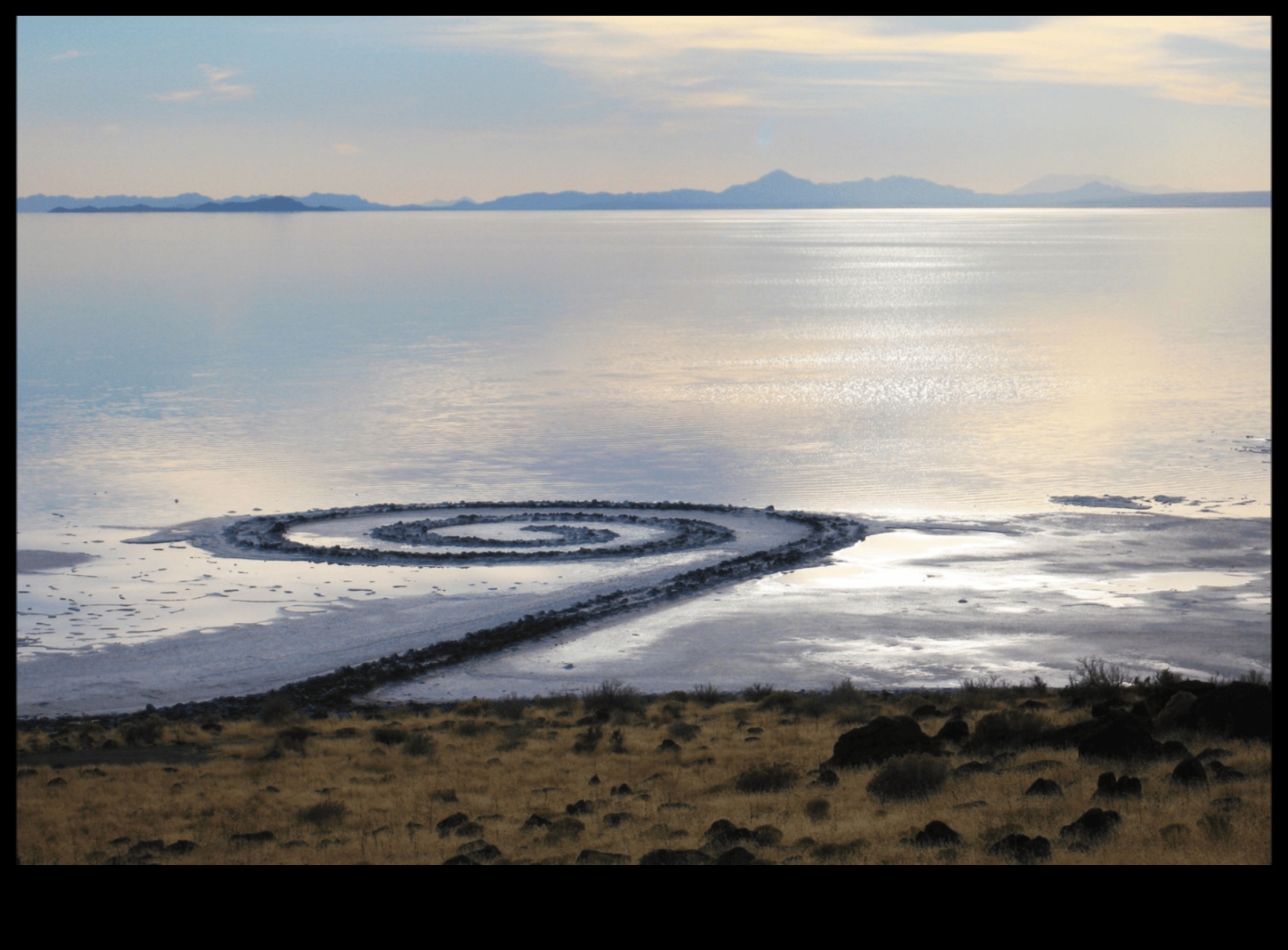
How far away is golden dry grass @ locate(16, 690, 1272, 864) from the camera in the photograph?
49.1ft

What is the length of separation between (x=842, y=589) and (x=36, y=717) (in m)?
15.8

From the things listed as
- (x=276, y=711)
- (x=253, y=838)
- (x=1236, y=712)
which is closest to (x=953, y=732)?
(x=1236, y=712)

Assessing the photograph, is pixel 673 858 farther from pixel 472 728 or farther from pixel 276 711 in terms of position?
pixel 276 711

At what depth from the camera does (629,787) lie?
1850 centimetres

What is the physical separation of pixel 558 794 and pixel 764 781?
8.13ft

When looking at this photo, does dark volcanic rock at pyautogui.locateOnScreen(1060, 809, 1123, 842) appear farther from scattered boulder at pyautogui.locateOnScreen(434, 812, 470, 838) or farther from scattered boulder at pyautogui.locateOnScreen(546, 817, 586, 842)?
scattered boulder at pyautogui.locateOnScreen(434, 812, 470, 838)

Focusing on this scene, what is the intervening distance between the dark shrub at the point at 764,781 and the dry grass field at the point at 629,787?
3 centimetres

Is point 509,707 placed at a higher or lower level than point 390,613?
lower

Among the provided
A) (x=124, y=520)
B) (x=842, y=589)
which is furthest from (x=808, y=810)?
(x=124, y=520)

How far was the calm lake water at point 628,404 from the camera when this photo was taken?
44.0 meters

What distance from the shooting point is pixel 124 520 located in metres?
38.7

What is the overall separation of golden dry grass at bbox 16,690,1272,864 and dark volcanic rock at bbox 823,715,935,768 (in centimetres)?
42

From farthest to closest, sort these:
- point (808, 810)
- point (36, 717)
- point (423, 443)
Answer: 1. point (423, 443)
2. point (36, 717)
3. point (808, 810)
